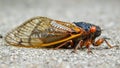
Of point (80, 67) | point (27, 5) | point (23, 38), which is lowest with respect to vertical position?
point (80, 67)

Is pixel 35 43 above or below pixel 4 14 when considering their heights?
below

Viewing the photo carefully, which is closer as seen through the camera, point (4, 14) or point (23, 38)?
point (23, 38)

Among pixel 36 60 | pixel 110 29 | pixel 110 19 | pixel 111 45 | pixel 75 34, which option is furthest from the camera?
pixel 110 19

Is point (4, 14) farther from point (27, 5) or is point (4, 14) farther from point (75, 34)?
point (75, 34)

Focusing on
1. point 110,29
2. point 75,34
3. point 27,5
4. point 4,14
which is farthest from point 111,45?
point 27,5
